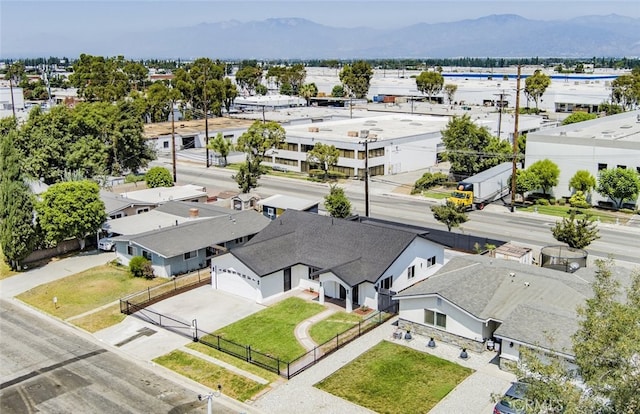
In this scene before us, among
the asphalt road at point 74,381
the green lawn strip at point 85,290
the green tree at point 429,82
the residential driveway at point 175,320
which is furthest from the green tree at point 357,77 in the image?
the asphalt road at point 74,381

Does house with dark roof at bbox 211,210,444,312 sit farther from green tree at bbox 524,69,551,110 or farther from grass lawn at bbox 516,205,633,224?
green tree at bbox 524,69,551,110

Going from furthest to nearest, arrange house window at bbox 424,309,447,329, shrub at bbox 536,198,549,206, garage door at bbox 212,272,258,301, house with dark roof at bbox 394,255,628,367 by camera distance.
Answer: shrub at bbox 536,198,549,206 < garage door at bbox 212,272,258,301 < house window at bbox 424,309,447,329 < house with dark roof at bbox 394,255,628,367

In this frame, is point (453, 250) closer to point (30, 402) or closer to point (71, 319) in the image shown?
point (71, 319)

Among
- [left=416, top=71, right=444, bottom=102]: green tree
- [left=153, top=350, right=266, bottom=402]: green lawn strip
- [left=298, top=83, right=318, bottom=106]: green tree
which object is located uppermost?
[left=416, top=71, right=444, bottom=102]: green tree

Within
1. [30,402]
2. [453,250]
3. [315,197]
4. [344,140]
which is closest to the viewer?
[30,402]

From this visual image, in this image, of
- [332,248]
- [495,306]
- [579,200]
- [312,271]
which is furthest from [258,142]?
[495,306]

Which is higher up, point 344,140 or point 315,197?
point 344,140

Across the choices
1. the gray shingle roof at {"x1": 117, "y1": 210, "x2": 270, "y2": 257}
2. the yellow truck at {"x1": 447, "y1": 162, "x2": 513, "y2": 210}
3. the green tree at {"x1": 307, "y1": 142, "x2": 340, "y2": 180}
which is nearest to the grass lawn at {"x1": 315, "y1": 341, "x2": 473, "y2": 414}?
the gray shingle roof at {"x1": 117, "y1": 210, "x2": 270, "y2": 257}

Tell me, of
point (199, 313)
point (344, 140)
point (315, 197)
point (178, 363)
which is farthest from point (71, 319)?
point (344, 140)
